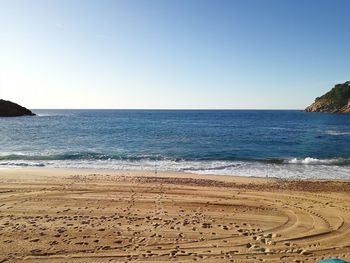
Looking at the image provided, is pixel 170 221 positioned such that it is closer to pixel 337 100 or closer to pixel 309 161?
pixel 309 161

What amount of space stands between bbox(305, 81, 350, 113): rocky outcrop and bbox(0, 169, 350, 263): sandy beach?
154243mm

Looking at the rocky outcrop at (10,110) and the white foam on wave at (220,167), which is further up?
the rocky outcrop at (10,110)

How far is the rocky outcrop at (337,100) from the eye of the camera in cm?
15212

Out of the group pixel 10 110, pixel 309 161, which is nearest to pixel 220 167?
pixel 309 161

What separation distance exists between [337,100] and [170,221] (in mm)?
175091

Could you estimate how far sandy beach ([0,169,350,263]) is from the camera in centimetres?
827

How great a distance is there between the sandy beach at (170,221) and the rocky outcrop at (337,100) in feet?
506

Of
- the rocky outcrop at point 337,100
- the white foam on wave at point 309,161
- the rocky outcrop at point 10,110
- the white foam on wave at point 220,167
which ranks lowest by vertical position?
the white foam on wave at point 220,167

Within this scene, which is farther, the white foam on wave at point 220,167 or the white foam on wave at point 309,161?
the white foam on wave at point 309,161

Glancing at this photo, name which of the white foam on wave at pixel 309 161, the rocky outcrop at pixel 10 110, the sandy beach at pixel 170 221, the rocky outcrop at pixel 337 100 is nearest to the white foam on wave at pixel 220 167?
the white foam on wave at pixel 309 161

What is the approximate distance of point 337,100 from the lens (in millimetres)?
160000

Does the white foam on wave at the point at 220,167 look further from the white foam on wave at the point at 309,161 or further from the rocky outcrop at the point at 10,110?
the rocky outcrop at the point at 10,110

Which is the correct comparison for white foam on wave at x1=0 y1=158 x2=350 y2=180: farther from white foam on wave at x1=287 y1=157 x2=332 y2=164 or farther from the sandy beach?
the sandy beach

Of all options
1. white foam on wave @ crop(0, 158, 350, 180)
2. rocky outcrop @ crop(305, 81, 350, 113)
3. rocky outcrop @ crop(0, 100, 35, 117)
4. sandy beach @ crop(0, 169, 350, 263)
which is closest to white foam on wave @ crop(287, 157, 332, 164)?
white foam on wave @ crop(0, 158, 350, 180)
